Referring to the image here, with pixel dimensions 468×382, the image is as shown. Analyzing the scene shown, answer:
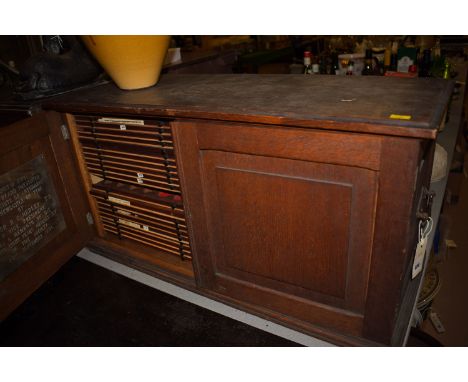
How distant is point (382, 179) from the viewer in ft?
2.97

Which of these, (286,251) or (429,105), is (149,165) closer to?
(286,251)

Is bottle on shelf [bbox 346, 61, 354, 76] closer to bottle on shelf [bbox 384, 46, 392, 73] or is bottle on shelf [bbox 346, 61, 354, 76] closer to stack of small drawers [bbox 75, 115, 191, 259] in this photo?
bottle on shelf [bbox 384, 46, 392, 73]

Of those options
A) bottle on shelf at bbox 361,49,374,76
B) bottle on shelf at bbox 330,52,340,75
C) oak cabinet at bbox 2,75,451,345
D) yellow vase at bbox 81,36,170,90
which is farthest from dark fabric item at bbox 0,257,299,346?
bottle on shelf at bbox 330,52,340,75

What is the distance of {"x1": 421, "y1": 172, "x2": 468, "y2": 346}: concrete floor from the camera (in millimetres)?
2406

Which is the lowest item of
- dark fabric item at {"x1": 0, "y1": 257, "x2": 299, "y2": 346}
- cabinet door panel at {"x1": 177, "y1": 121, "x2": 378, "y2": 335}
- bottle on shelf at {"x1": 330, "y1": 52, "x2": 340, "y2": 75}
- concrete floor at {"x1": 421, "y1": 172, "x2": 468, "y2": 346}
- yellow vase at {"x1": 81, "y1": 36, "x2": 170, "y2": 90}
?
concrete floor at {"x1": 421, "y1": 172, "x2": 468, "y2": 346}

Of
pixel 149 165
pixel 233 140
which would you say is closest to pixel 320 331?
pixel 233 140

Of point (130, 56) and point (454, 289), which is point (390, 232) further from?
point (454, 289)

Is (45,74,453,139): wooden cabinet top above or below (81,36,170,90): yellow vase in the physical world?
below

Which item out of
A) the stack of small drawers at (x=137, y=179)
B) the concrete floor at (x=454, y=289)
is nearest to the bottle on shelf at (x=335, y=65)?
the concrete floor at (x=454, y=289)

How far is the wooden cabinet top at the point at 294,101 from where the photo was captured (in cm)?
86

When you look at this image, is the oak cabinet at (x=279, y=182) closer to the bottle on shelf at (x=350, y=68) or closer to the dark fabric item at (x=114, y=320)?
the dark fabric item at (x=114, y=320)

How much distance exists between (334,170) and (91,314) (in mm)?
1122

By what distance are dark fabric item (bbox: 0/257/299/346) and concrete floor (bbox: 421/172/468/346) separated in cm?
168

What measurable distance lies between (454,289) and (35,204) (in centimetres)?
288
